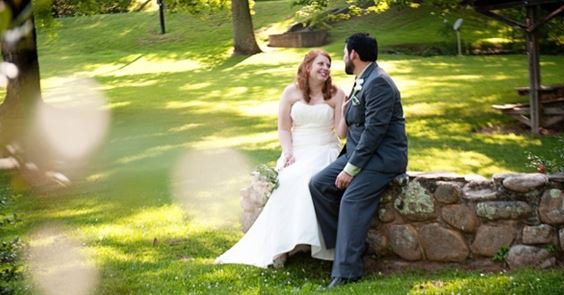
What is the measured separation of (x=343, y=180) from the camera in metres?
6.13

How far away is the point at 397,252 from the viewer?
6336 millimetres

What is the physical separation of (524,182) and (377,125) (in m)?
1.28

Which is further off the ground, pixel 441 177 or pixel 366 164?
pixel 366 164

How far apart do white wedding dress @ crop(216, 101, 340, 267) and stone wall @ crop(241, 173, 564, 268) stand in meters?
0.61

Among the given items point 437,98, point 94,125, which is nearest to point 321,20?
point 437,98

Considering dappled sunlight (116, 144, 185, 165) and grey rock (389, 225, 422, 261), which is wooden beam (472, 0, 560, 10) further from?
grey rock (389, 225, 422, 261)

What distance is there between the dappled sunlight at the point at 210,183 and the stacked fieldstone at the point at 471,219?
10.8ft

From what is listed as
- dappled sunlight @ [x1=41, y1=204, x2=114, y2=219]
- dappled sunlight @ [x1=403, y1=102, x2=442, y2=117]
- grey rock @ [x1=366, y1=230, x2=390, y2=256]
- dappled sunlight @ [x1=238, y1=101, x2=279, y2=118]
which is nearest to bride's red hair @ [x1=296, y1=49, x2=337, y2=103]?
grey rock @ [x1=366, y1=230, x2=390, y2=256]

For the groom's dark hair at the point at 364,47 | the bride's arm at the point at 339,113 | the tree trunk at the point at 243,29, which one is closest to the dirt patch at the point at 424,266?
the bride's arm at the point at 339,113

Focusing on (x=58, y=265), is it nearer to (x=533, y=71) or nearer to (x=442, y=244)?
(x=442, y=244)

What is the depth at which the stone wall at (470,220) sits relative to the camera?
5.84 metres

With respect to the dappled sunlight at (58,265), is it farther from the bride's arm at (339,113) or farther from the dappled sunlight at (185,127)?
the dappled sunlight at (185,127)

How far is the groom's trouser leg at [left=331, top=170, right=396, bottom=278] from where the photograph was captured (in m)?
6.01

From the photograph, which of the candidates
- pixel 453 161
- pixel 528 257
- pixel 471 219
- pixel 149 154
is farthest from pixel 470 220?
pixel 149 154
